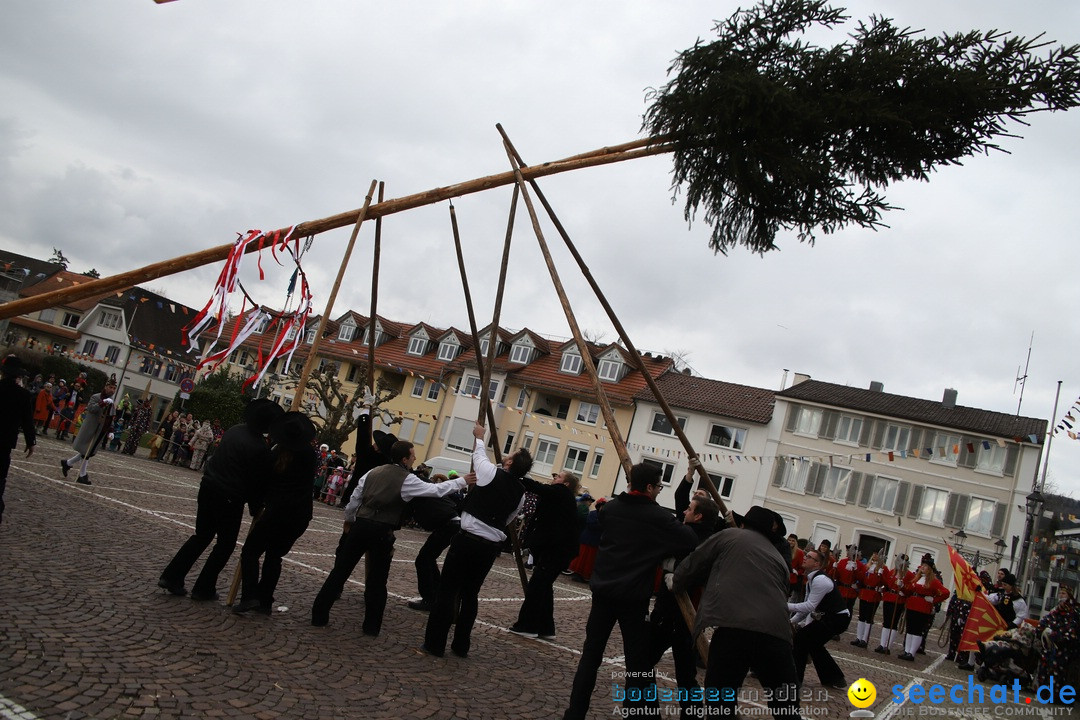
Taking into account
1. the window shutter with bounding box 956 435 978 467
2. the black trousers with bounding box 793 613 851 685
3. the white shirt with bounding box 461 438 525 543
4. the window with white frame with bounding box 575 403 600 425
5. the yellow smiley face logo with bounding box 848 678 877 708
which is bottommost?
the yellow smiley face logo with bounding box 848 678 877 708

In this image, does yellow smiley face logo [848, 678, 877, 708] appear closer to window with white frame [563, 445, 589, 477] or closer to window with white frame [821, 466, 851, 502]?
window with white frame [821, 466, 851, 502]

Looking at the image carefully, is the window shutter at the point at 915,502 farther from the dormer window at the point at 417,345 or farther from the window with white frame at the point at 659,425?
the dormer window at the point at 417,345

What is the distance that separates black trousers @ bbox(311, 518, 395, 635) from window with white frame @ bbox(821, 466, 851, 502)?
3717 cm

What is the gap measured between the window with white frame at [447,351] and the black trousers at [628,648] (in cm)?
4662

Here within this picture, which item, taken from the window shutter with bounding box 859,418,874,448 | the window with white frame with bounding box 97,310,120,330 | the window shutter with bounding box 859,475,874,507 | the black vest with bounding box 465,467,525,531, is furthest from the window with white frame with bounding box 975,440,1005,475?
the window with white frame with bounding box 97,310,120,330

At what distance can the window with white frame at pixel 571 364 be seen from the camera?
47781 mm

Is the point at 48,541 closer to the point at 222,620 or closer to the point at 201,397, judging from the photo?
the point at 222,620

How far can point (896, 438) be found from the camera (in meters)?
40.5

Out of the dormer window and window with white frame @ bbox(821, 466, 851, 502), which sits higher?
the dormer window

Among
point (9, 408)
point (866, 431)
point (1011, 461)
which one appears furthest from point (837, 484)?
point (9, 408)

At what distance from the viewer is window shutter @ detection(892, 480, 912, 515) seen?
129 feet

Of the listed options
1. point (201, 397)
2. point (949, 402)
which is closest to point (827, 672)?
point (201, 397)

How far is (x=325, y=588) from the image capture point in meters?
7.41

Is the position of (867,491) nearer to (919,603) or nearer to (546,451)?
(546,451)
